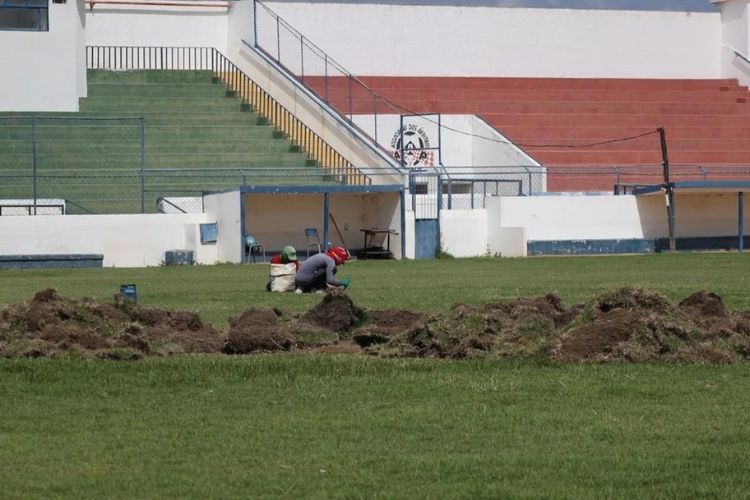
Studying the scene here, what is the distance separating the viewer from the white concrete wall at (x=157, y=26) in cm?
5469

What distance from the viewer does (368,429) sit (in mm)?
11234

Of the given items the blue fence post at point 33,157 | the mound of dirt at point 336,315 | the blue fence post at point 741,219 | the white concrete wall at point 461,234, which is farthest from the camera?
the blue fence post at point 741,219

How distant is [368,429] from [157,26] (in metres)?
46.0

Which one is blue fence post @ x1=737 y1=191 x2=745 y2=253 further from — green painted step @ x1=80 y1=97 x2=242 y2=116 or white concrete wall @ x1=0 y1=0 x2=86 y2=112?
white concrete wall @ x1=0 y1=0 x2=86 y2=112

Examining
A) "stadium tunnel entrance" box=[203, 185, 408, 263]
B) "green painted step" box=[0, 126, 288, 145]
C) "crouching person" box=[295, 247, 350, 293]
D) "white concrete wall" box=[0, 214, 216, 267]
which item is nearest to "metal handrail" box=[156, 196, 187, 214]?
"stadium tunnel entrance" box=[203, 185, 408, 263]

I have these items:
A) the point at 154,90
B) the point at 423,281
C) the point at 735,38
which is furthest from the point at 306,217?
the point at 735,38

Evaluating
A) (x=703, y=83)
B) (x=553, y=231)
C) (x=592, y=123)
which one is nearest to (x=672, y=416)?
(x=553, y=231)

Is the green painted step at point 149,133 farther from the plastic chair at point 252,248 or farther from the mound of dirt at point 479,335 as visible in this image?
the mound of dirt at point 479,335

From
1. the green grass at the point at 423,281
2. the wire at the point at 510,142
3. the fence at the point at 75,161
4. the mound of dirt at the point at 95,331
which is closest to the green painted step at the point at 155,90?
the fence at the point at 75,161

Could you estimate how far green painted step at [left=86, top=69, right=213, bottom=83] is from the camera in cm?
5210

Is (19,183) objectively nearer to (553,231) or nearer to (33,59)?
(33,59)

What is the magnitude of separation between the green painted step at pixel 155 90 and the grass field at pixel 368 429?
3662 cm

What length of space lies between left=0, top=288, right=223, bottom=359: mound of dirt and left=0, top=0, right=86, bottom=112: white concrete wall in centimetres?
3278

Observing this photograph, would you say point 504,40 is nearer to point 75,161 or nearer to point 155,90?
point 155,90
